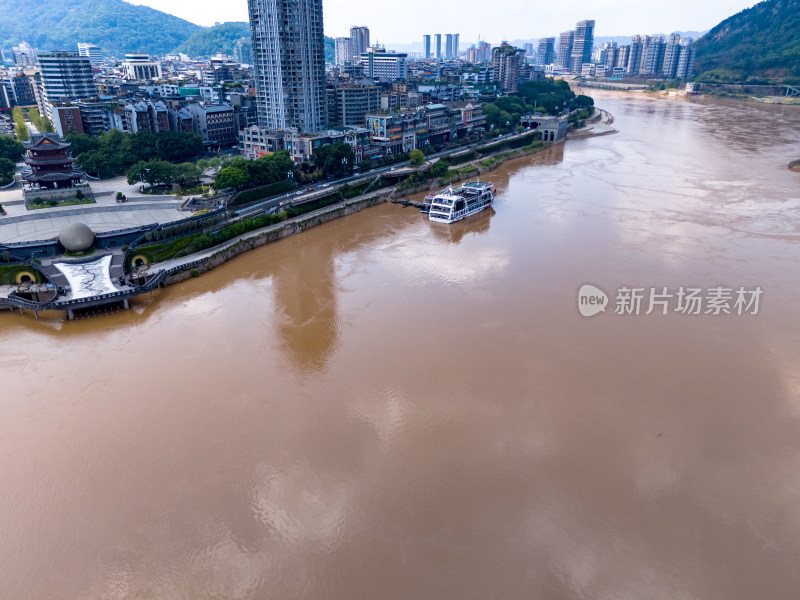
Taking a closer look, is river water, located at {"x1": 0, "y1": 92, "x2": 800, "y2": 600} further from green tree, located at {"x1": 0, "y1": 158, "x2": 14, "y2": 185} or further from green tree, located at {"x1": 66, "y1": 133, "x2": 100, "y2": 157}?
green tree, located at {"x1": 66, "y1": 133, "x2": 100, "y2": 157}

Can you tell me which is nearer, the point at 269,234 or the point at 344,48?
the point at 269,234

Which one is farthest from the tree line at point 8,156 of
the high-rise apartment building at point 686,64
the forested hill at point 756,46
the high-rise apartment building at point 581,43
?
the high-rise apartment building at point 581,43

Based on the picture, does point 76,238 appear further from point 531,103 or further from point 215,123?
point 531,103

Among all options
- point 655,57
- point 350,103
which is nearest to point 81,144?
point 350,103

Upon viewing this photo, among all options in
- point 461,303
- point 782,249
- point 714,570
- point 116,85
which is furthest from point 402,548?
point 116,85

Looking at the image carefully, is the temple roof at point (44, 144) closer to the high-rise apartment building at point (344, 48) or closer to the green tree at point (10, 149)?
the green tree at point (10, 149)

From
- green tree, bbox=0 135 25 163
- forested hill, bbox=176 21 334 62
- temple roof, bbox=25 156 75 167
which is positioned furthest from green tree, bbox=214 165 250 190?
forested hill, bbox=176 21 334 62

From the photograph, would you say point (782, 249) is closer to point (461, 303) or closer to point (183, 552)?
point (461, 303)

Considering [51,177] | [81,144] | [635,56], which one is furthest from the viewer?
→ [635,56]
